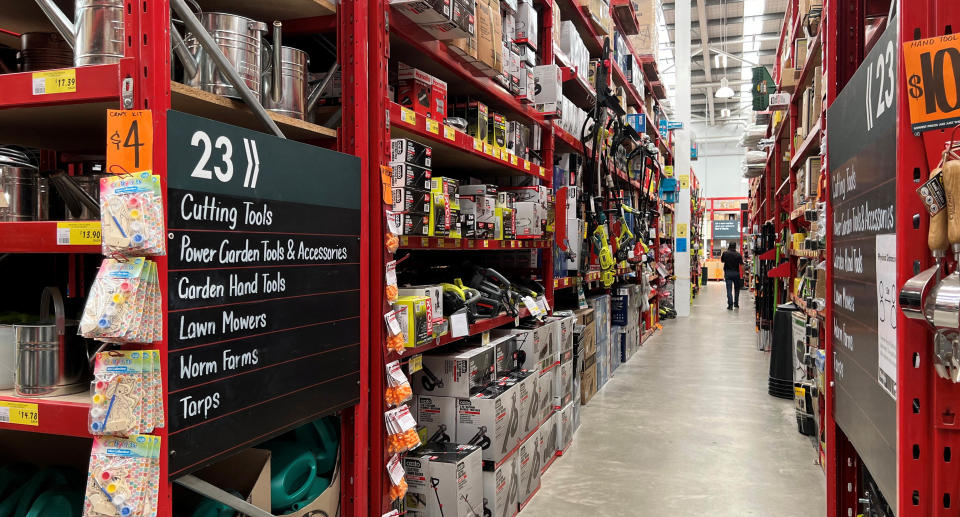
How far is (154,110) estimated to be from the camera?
1488 millimetres

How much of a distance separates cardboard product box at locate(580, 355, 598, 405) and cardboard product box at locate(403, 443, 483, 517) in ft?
9.63

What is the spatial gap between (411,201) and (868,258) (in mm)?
1740

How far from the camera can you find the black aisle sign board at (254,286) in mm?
1565

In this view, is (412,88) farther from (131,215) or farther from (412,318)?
(131,215)

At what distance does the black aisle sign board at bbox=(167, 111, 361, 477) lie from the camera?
61.6 inches

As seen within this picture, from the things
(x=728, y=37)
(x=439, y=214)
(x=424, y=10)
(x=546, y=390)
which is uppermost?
(x=728, y=37)

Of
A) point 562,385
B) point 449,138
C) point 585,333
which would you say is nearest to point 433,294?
point 449,138

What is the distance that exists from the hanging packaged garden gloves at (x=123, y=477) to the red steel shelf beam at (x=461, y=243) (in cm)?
139

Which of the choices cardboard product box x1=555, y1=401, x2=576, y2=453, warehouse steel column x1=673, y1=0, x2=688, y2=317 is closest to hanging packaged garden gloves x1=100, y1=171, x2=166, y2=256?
cardboard product box x1=555, y1=401, x2=576, y2=453

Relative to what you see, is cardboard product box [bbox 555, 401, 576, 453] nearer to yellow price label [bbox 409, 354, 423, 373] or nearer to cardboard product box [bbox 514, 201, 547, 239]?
cardboard product box [bbox 514, 201, 547, 239]

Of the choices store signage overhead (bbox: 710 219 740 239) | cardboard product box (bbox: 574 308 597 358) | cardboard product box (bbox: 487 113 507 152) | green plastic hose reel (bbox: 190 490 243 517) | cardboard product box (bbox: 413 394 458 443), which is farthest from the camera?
store signage overhead (bbox: 710 219 740 239)

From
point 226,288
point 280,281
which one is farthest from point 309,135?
point 226,288

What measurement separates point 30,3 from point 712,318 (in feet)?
41.4

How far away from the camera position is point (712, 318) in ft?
42.1
